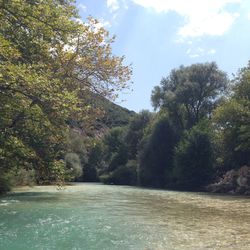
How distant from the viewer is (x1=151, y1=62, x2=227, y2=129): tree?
196 feet

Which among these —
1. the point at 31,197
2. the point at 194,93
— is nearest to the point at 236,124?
the point at 194,93

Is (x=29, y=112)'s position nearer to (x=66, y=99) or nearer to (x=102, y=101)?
(x=66, y=99)

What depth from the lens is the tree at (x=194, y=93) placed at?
196 feet

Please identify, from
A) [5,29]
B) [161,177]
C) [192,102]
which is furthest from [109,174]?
[5,29]

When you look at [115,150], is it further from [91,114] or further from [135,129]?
[91,114]

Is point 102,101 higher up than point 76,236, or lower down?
higher up

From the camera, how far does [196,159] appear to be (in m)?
52.0

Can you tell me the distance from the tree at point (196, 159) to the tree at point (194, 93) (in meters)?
8.56

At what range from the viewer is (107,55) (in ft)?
54.2

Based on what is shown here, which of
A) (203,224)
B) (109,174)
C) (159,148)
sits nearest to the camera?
(203,224)

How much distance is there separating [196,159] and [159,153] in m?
9.93

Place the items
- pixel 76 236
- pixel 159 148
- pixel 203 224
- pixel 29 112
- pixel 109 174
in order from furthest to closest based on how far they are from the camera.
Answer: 1. pixel 109 174
2. pixel 159 148
3. pixel 203 224
4. pixel 76 236
5. pixel 29 112

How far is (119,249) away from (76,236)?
102 inches

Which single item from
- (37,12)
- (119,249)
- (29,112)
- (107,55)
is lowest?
(119,249)
